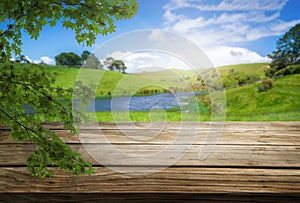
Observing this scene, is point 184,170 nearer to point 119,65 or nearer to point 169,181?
point 169,181

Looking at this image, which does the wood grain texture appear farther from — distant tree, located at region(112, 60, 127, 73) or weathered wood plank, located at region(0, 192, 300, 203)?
distant tree, located at region(112, 60, 127, 73)

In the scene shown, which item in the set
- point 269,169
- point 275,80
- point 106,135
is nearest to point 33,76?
point 106,135

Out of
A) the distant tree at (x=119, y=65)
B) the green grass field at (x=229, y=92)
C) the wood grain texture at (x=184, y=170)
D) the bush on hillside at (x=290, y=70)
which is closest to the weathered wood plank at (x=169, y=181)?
the wood grain texture at (x=184, y=170)

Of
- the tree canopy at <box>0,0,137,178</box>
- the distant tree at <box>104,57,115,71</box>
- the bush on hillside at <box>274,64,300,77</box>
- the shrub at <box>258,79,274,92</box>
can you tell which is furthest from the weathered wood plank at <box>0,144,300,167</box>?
the bush on hillside at <box>274,64,300,77</box>

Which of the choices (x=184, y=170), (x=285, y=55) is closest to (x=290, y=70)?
(x=285, y=55)

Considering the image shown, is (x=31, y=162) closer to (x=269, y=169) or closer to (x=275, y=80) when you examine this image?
(x=269, y=169)

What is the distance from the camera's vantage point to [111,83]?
997 mm

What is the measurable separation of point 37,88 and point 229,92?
6742 millimetres

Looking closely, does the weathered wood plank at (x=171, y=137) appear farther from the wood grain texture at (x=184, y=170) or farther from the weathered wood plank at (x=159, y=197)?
the weathered wood plank at (x=159, y=197)

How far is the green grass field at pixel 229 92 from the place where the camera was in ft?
3.17

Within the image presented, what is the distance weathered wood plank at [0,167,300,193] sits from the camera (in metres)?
0.93

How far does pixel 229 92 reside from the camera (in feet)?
23.7

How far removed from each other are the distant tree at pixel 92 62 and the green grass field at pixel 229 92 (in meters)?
0.02

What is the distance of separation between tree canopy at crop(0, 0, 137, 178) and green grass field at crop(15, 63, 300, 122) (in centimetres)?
8
